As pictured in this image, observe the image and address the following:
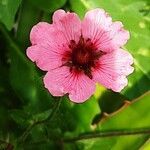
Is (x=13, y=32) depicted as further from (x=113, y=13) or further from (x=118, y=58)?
(x=118, y=58)

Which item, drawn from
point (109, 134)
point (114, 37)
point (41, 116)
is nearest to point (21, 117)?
point (41, 116)

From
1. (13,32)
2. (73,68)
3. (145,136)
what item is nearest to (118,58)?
(73,68)

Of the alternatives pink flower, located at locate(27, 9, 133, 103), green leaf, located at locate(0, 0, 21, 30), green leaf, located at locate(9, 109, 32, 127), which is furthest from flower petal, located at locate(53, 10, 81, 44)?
green leaf, located at locate(9, 109, 32, 127)

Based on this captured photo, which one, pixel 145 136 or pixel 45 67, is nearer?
pixel 45 67

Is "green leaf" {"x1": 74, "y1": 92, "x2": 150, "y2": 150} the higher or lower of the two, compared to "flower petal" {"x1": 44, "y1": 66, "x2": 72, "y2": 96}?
lower

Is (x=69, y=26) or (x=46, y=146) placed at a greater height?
(x=69, y=26)

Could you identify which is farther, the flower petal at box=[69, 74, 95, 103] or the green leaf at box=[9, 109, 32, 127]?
the green leaf at box=[9, 109, 32, 127]

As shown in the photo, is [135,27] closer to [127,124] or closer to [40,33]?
[127,124]

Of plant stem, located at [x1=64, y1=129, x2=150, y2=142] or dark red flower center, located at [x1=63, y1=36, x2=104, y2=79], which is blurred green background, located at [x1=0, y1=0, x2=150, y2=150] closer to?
plant stem, located at [x1=64, y1=129, x2=150, y2=142]
